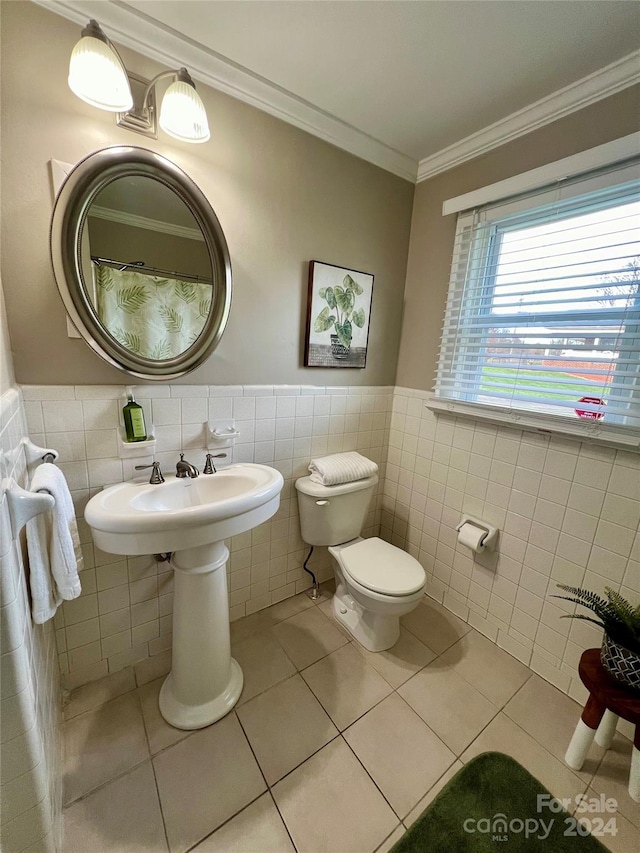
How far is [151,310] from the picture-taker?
117 cm

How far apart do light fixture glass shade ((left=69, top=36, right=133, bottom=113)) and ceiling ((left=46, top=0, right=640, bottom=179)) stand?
22cm

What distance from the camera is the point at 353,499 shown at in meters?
1.64

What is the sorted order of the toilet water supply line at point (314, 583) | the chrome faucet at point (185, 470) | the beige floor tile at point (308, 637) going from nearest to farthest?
1. the chrome faucet at point (185, 470)
2. the beige floor tile at point (308, 637)
3. the toilet water supply line at point (314, 583)

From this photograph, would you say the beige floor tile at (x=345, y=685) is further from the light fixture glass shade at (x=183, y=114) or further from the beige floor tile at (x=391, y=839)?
the light fixture glass shade at (x=183, y=114)

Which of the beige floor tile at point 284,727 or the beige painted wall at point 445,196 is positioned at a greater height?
the beige painted wall at point 445,196

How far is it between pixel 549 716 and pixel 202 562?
146cm

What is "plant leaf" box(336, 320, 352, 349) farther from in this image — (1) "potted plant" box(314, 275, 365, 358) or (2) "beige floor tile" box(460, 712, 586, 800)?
(2) "beige floor tile" box(460, 712, 586, 800)

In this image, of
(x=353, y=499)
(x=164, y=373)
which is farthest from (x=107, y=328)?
(x=353, y=499)

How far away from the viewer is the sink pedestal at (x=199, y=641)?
3.67ft

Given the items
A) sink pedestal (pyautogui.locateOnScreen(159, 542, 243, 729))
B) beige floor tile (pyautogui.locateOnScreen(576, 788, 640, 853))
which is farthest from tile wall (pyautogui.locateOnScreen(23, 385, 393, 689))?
beige floor tile (pyautogui.locateOnScreen(576, 788, 640, 853))

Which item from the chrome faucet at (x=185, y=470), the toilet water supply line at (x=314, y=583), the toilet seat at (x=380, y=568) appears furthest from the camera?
the toilet water supply line at (x=314, y=583)

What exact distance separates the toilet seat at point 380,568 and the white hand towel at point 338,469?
1.11ft

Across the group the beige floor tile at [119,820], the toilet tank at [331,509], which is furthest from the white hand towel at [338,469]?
the beige floor tile at [119,820]

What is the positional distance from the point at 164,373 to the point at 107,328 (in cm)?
22
